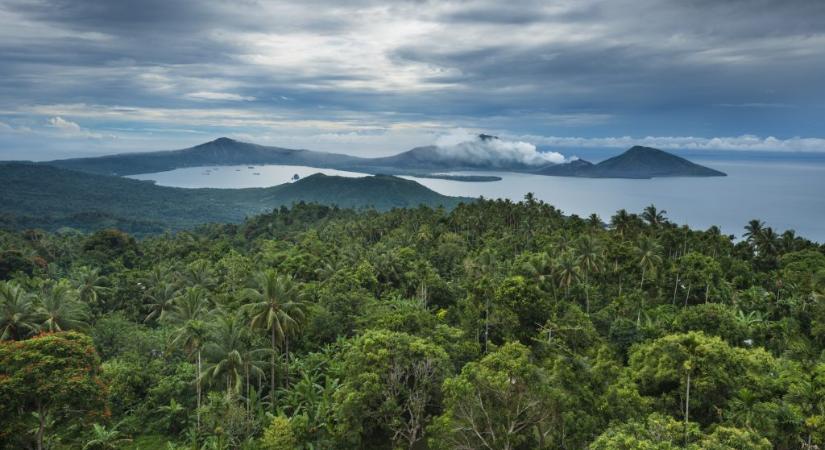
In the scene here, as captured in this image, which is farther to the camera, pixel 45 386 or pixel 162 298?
pixel 162 298

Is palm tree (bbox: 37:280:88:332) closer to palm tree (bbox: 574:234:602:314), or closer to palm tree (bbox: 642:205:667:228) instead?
palm tree (bbox: 574:234:602:314)

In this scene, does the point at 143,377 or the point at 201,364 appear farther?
the point at 143,377

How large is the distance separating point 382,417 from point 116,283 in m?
60.5

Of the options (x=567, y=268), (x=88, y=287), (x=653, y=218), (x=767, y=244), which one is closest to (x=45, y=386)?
(x=88, y=287)

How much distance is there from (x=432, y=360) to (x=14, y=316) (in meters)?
30.4

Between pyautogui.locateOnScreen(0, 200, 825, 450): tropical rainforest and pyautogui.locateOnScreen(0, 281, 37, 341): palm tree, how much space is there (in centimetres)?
11

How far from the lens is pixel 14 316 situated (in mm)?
36344

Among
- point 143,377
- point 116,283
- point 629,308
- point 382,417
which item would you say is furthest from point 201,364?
point 116,283

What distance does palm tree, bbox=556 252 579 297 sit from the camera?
174 feet

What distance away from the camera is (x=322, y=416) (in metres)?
32.8

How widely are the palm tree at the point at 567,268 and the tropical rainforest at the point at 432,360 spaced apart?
1.05 feet

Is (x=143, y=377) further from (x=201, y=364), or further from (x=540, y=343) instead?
(x=540, y=343)

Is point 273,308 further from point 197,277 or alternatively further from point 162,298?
point 197,277

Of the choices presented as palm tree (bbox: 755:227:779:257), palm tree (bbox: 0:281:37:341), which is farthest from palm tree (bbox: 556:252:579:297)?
palm tree (bbox: 0:281:37:341)
